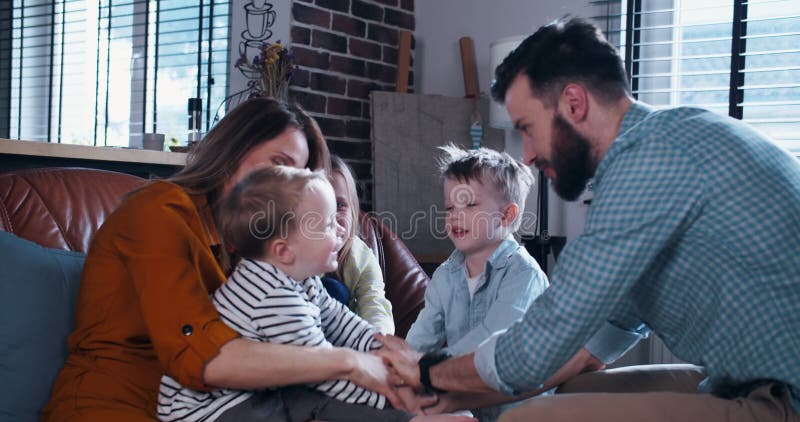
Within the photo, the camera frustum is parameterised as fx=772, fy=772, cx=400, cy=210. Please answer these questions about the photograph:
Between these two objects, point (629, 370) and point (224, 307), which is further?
point (629, 370)

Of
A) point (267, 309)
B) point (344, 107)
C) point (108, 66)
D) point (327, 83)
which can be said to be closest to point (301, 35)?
point (327, 83)

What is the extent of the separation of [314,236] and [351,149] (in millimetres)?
2537

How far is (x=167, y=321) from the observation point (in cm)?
138

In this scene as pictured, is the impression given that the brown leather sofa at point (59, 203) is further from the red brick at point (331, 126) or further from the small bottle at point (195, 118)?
the red brick at point (331, 126)

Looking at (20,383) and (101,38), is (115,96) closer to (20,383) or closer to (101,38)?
(101,38)

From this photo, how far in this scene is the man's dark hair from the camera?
147 cm

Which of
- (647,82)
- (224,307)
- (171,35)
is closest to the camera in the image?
(224,307)

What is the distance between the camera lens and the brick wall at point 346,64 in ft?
12.4

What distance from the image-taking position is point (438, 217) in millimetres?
3998

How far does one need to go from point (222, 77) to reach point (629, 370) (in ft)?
10.2

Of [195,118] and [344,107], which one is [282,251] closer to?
[195,118]

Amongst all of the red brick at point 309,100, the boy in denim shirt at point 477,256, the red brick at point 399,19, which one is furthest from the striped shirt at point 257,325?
the red brick at point 399,19

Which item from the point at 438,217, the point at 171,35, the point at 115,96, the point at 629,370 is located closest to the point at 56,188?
the point at 629,370

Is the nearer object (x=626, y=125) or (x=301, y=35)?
(x=626, y=125)
